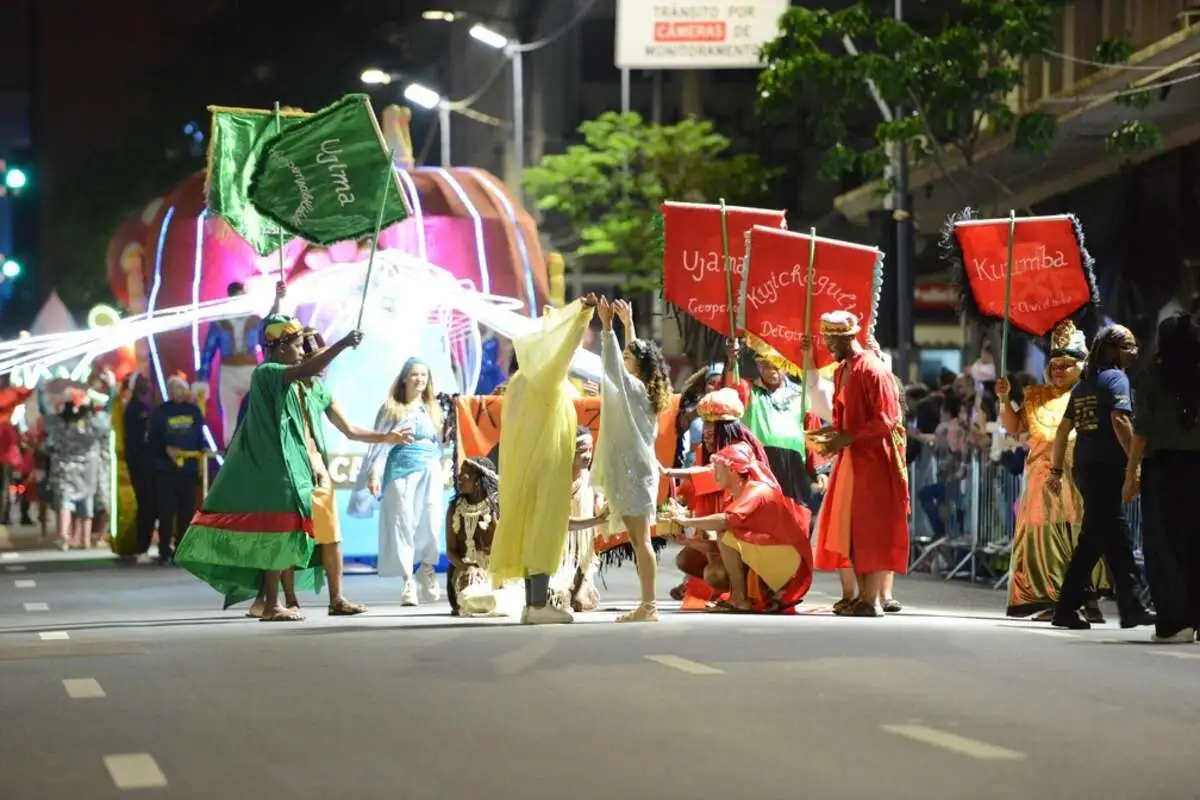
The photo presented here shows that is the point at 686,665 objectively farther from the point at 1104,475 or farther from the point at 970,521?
the point at 970,521

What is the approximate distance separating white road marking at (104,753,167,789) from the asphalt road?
0.02 meters

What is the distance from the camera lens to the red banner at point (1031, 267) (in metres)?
17.9

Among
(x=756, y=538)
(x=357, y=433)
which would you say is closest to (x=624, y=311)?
(x=756, y=538)

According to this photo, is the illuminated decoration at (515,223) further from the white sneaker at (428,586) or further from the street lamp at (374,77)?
the street lamp at (374,77)

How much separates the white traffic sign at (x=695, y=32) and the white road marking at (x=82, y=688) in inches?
887

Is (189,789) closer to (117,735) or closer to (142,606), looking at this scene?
(117,735)

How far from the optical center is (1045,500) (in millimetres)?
16797

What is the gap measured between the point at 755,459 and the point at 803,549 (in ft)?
2.30

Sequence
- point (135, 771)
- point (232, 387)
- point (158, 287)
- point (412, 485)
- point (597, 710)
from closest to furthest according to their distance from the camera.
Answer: point (135, 771)
point (597, 710)
point (412, 485)
point (232, 387)
point (158, 287)

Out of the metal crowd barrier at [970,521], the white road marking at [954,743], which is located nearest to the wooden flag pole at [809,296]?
the metal crowd barrier at [970,521]

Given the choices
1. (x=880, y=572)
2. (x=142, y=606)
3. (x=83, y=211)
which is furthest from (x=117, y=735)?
(x=83, y=211)

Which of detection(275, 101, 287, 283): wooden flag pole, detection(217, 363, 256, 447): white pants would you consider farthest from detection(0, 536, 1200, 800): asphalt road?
detection(217, 363, 256, 447): white pants

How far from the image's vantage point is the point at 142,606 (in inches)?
731

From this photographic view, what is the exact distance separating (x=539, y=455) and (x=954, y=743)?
20.6 feet
